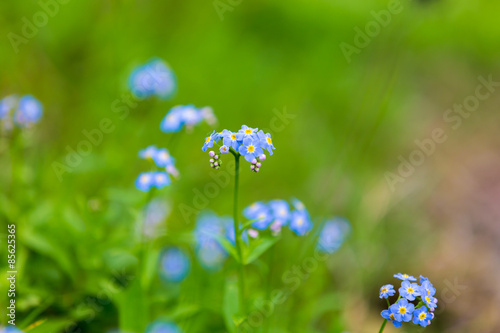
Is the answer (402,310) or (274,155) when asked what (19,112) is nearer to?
(402,310)

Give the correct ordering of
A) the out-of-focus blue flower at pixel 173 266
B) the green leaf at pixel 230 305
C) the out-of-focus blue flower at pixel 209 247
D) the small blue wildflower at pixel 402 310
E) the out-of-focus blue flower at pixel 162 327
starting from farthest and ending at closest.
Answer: the out-of-focus blue flower at pixel 173 266 → the out-of-focus blue flower at pixel 209 247 → the out-of-focus blue flower at pixel 162 327 → the green leaf at pixel 230 305 → the small blue wildflower at pixel 402 310

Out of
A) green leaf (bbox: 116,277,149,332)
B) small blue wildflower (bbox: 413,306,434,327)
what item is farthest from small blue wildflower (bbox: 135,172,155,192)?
small blue wildflower (bbox: 413,306,434,327)

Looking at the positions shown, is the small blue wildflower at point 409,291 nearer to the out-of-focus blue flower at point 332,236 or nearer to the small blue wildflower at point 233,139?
the small blue wildflower at point 233,139

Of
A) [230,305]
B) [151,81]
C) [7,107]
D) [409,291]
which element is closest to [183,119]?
[151,81]

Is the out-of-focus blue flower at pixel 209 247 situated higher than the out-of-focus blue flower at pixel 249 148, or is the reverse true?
the out-of-focus blue flower at pixel 209 247

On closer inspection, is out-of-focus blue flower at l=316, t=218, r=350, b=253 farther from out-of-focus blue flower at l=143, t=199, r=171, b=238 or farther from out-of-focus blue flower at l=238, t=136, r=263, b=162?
out-of-focus blue flower at l=238, t=136, r=263, b=162

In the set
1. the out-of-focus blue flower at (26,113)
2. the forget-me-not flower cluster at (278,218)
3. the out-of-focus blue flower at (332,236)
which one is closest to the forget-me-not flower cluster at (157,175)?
the forget-me-not flower cluster at (278,218)

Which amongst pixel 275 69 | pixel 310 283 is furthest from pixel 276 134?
pixel 310 283
